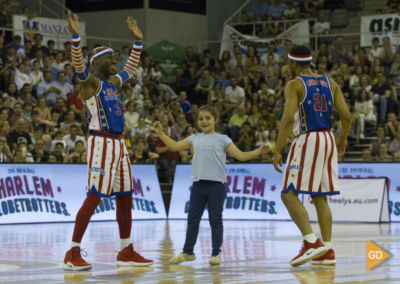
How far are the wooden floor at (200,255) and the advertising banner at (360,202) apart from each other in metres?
0.94

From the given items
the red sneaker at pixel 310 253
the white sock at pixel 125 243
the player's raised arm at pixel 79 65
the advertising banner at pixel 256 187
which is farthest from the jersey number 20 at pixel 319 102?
the advertising banner at pixel 256 187

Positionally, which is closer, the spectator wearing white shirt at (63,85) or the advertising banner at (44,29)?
the spectator wearing white shirt at (63,85)

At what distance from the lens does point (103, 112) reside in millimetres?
8859

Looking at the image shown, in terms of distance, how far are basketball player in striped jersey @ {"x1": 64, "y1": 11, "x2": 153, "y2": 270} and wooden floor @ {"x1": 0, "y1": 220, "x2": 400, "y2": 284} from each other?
42cm

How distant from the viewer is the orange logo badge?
27.2 ft

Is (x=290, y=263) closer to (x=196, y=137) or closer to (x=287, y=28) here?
(x=196, y=137)

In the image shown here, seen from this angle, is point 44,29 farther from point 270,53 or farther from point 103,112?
point 103,112

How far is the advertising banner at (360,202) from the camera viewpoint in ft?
55.6

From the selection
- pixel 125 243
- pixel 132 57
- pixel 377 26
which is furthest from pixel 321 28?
pixel 125 243

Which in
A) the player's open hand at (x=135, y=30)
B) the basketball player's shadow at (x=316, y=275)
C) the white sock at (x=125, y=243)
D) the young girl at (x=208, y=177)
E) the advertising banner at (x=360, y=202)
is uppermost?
the player's open hand at (x=135, y=30)

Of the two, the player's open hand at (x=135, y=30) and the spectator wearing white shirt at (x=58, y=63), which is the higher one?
the spectator wearing white shirt at (x=58, y=63)

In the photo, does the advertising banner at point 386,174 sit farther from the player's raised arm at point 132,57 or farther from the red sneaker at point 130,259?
the red sneaker at point 130,259

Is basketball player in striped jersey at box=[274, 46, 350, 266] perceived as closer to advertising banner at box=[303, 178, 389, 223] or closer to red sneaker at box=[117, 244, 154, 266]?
red sneaker at box=[117, 244, 154, 266]

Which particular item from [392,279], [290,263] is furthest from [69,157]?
[392,279]
